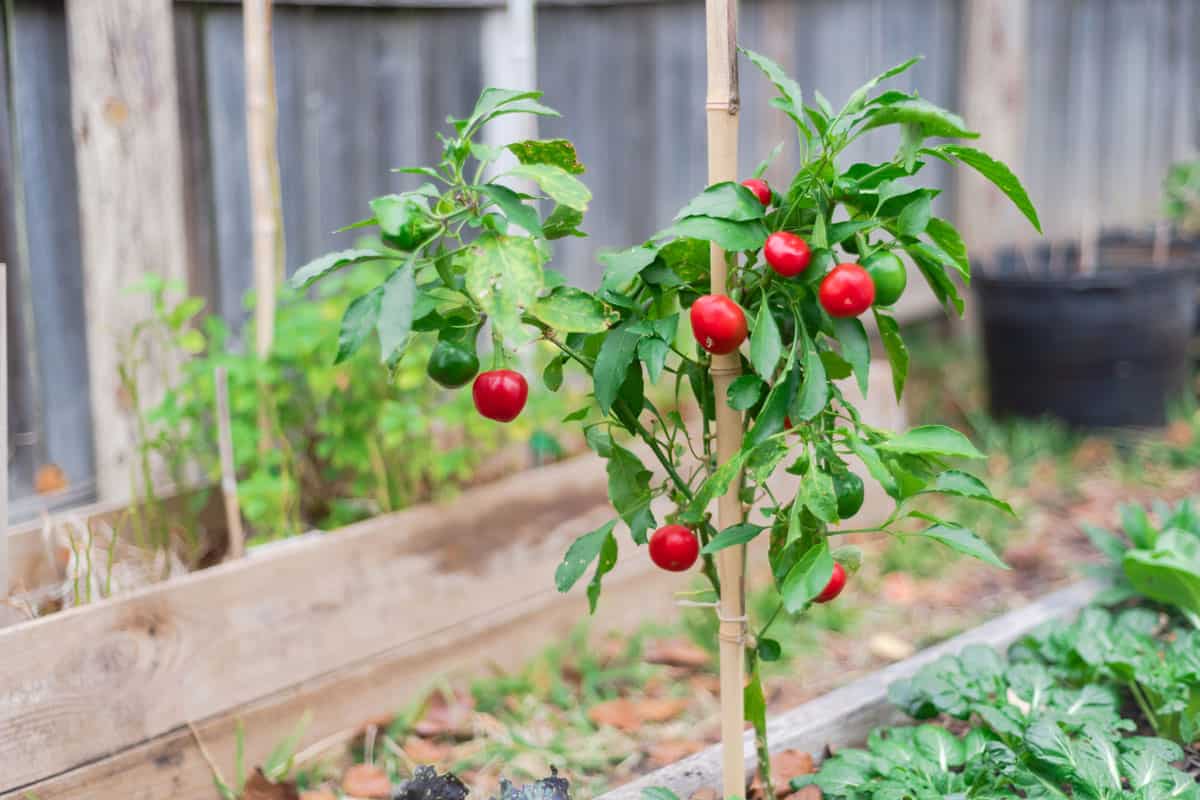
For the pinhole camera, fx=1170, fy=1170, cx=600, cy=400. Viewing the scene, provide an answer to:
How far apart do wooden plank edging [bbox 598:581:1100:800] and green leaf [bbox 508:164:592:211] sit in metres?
0.93

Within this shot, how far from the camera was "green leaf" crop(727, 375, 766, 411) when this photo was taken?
138 cm

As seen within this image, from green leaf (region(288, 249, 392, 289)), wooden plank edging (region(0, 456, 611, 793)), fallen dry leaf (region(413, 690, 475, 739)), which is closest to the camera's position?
green leaf (region(288, 249, 392, 289))

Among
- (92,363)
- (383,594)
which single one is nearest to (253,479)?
(383,594)

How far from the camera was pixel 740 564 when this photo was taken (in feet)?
4.99

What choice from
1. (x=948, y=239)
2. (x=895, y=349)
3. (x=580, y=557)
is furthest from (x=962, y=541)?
(x=580, y=557)

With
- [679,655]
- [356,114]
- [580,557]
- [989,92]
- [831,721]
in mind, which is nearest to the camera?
[580,557]

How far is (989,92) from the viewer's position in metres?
4.57

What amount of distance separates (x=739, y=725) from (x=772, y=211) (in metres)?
0.69

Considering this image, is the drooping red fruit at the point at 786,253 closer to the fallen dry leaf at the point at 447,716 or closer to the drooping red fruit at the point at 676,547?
the drooping red fruit at the point at 676,547

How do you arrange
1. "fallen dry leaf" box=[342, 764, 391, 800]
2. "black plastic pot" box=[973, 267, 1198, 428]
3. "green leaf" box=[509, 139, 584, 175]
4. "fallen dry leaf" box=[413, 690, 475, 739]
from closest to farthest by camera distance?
"green leaf" box=[509, 139, 584, 175] < "fallen dry leaf" box=[342, 764, 391, 800] < "fallen dry leaf" box=[413, 690, 475, 739] < "black plastic pot" box=[973, 267, 1198, 428]

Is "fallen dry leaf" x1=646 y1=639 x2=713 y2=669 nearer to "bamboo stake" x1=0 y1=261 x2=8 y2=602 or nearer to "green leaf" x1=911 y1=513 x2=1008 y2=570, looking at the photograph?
"green leaf" x1=911 y1=513 x2=1008 y2=570

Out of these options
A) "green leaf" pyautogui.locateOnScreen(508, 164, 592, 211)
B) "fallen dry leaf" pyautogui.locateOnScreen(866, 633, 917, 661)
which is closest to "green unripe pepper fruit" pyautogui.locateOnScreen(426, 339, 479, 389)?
"green leaf" pyautogui.locateOnScreen(508, 164, 592, 211)

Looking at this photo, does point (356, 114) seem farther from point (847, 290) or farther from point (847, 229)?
point (847, 290)

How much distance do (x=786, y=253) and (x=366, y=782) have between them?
134 centimetres
